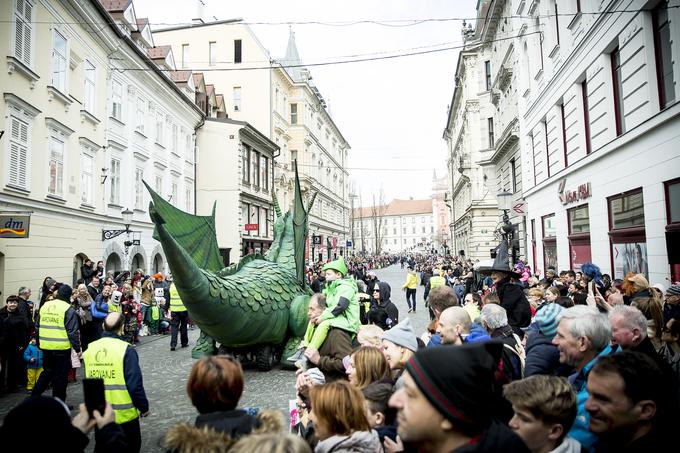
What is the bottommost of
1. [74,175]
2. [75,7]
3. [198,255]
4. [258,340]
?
[258,340]

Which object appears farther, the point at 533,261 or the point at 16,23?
the point at 533,261

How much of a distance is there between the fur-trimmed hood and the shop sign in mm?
10679

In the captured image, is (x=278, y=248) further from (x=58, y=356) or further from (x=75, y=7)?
(x=75, y=7)

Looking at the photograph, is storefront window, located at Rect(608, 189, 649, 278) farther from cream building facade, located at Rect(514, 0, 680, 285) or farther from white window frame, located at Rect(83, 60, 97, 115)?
white window frame, located at Rect(83, 60, 97, 115)

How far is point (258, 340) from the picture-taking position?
7.59 meters

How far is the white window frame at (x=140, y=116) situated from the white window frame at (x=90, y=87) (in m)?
3.01

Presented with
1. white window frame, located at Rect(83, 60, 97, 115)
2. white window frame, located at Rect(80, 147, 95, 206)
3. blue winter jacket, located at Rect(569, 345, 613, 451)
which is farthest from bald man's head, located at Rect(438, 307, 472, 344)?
white window frame, located at Rect(83, 60, 97, 115)

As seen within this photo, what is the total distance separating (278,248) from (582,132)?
7.93m

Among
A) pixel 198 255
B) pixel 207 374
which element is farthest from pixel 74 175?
pixel 207 374

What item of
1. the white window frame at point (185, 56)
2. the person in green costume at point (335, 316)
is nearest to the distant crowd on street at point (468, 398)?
the person in green costume at point (335, 316)

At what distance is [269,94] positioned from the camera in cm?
3167

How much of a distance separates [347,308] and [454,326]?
174 cm

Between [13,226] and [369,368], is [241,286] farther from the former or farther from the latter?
[13,226]

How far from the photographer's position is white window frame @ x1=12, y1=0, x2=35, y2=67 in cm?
1102
